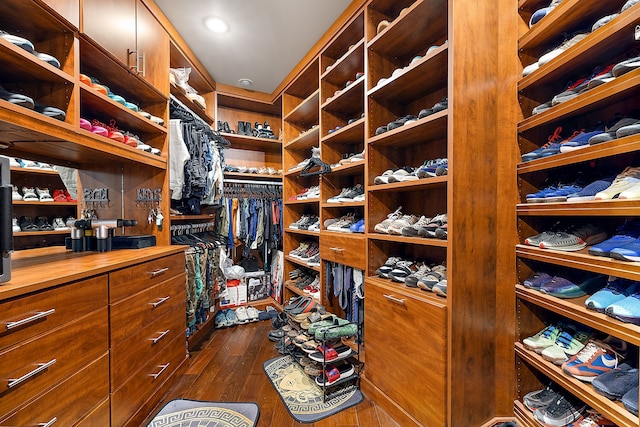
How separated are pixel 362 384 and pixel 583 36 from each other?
2.21 metres

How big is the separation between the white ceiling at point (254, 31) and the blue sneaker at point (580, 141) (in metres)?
1.67

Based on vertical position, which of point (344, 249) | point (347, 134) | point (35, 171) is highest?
point (347, 134)

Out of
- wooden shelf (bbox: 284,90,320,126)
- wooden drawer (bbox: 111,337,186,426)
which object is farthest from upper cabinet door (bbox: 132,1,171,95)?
wooden drawer (bbox: 111,337,186,426)

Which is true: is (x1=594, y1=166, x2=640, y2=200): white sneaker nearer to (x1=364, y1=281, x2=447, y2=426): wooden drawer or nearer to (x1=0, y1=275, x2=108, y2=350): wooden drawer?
(x1=364, y1=281, x2=447, y2=426): wooden drawer

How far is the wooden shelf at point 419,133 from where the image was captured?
4.44 feet

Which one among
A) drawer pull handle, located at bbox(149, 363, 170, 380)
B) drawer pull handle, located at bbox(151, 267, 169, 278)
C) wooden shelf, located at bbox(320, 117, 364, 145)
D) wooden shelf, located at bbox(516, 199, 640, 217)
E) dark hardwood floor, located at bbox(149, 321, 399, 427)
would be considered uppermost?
wooden shelf, located at bbox(320, 117, 364, 145)

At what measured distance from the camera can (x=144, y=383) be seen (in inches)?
57.8

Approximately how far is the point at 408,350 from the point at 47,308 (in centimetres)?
161

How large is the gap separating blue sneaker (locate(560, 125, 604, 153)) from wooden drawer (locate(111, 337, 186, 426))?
7.86ft

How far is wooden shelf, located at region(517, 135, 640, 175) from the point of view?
91cm

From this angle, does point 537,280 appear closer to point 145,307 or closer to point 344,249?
point 344,249

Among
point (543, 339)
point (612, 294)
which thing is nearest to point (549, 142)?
point (612, 294)

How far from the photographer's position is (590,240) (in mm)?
1145

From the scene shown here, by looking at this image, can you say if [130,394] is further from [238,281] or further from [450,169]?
[450,169]
